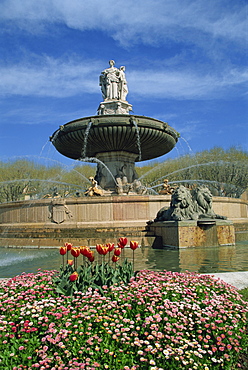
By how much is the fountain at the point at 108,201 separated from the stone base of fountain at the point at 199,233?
3cm

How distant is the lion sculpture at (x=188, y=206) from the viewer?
429 inches

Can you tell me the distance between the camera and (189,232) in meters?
10.2

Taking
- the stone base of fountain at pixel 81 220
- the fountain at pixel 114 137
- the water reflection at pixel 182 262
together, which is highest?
the fountain at pixel 114 137

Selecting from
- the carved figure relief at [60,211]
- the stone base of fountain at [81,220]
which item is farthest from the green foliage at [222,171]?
the carved figure relief at [60,211]

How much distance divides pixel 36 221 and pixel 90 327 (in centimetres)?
1083

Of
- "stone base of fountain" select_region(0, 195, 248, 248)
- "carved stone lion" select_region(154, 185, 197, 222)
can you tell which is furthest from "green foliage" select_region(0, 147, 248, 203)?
"carved stone lion" select_region(154, 185, 197, 222)

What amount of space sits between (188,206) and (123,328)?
27.5ft

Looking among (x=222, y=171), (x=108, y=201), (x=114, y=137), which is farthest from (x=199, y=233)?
(x=222, y=171)

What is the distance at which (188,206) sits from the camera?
11.1 metres

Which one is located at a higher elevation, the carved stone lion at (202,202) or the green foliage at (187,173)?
A: the green foliage at (187,173)

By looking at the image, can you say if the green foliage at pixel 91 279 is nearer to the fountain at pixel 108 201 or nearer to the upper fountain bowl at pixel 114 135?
the fountain at pixel 108 201

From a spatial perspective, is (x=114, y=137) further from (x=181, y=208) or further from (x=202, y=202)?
(x=181, y=208)

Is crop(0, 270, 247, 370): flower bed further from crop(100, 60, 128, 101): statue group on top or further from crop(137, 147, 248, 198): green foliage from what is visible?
crop(137, 147, 248, 198): green foliage

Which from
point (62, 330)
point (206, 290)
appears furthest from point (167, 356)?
point (206, 290)
